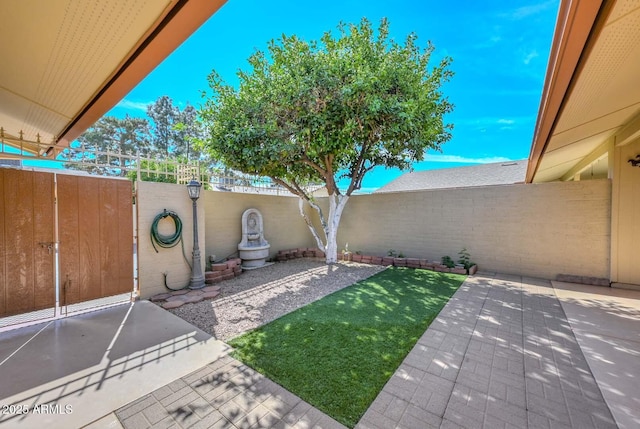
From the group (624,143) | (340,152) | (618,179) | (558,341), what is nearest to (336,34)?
(340,152)

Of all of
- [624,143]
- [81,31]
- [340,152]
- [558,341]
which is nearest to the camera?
[81,31]

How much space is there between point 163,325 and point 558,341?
552 centimetres

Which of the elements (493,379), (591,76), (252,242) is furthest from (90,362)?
(591,76)

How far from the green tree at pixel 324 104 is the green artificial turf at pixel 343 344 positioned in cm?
383

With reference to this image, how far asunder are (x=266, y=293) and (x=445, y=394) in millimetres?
3700

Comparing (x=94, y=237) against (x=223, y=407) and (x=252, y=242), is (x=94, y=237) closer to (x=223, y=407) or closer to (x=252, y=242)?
(x=252, y=242)

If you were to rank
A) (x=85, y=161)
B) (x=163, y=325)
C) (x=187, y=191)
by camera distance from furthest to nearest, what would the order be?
(x=187, y=191)
(x=85, y=161)
(x=163, y=325)

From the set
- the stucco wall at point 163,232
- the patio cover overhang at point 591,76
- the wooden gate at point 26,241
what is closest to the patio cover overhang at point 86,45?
the wooden gate at point 26,241

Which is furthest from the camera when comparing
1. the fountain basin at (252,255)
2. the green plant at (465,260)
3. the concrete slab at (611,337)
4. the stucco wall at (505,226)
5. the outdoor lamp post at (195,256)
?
the fountain basin at (252,255)

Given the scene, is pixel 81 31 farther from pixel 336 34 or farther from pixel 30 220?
pixel 336 34

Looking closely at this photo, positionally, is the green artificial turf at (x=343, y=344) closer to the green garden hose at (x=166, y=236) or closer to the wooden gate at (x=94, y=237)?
the green garden hose at (x=166, y=236)

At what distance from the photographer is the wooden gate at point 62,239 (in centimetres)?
362

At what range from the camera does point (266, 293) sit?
203 inches

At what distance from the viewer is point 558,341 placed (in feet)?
10.4
